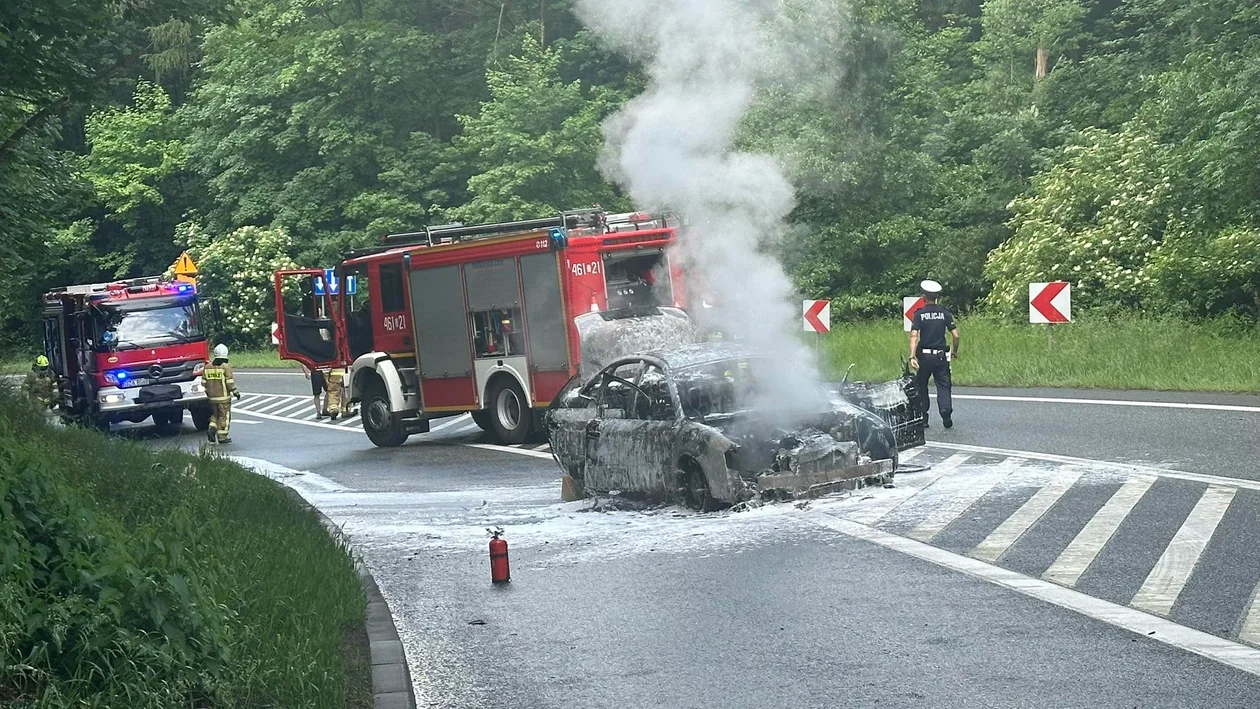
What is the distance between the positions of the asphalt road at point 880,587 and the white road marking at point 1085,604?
0.02 metres

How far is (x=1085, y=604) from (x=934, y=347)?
984cm

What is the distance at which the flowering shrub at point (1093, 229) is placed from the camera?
3194 cm

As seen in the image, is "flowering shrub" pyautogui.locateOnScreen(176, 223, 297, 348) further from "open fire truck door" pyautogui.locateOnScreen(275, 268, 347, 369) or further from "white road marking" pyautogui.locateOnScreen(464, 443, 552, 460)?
"white road marking" pyautogui.locateOnScreen(464, 443, 552, 460)

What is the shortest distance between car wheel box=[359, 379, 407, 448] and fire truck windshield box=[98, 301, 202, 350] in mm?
7055

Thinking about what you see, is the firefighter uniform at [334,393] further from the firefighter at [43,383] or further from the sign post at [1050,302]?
the sign post at [1050,302]

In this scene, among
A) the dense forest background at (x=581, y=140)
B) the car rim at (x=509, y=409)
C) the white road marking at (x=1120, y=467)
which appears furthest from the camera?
the dense forest background at (x=581, y=140)

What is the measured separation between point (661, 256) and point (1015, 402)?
515cm

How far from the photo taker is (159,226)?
64062 mm

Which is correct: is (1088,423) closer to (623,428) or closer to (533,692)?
(623,428)

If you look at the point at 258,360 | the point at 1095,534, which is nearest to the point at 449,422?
the point at 1095,534

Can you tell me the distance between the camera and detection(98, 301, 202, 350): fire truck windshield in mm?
27844

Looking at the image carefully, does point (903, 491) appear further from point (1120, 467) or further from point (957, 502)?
→ point (1120, 467)

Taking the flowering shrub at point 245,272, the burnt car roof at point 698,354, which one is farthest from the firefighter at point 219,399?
the flowering shrub at point 245,272

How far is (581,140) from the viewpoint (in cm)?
4194
